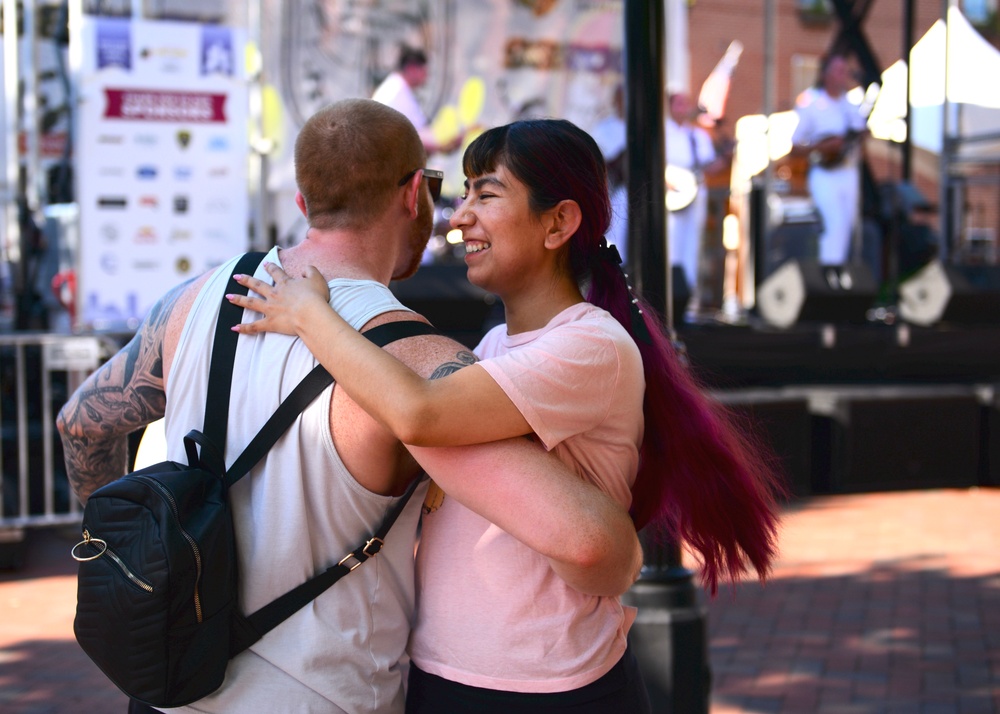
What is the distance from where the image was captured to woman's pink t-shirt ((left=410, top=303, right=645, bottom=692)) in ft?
5.89

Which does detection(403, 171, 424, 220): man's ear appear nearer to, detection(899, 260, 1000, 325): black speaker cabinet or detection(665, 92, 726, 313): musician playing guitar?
detection(899, 260, 1000, 325): black speaker cabinet

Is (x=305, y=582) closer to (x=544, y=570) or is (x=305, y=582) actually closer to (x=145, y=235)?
(x=544, y=570)

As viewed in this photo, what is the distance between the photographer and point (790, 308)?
9.48 metres

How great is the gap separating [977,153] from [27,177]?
9170mm

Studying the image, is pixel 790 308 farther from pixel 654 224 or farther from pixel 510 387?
pixel 510 387

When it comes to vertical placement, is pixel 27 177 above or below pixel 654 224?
above

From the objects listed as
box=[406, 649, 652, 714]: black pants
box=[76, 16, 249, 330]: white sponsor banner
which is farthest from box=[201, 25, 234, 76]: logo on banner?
box=[406, 649, 652, 714]: black pants

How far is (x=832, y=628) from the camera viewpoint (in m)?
5.18

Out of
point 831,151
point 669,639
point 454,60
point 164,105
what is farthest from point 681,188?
point 669,639

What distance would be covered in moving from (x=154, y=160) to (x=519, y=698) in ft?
22.3

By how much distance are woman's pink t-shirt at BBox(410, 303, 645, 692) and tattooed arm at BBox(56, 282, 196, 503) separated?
604mm

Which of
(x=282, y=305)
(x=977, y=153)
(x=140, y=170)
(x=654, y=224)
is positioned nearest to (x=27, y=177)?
(x=140, y=170)

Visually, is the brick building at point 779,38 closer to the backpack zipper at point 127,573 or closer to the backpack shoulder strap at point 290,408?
the backpack shoulder strap at point 290,408

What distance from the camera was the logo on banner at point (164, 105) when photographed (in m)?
7.69
